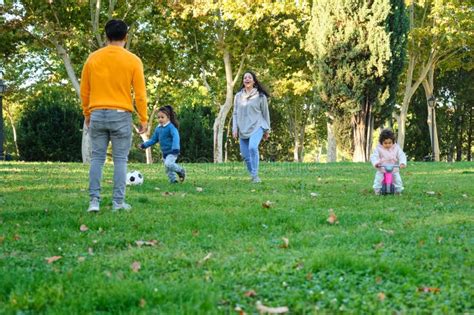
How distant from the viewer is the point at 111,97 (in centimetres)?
570

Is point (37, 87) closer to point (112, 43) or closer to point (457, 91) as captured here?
point (112, 43)

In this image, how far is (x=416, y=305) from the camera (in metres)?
2.88

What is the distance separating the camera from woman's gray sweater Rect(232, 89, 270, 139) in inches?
376

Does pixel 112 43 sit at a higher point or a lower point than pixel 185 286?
higher

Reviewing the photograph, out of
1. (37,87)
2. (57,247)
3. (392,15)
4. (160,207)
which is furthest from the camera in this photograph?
(37,87)

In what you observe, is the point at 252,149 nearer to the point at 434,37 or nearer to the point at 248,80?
the point at 248,80

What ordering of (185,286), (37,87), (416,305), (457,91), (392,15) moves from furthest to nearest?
(457,91) → (37,87) → (392,15) → (185,286) → (416,305)

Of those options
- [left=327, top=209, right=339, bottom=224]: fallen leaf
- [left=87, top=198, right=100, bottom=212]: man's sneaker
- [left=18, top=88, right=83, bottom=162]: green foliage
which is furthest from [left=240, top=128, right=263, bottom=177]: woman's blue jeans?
[left=18, top=88, right=83, bottom=162]: green foliage

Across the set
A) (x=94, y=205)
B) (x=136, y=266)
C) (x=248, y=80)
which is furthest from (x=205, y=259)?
(x=248, y=80)

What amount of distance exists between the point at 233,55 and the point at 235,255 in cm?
2366

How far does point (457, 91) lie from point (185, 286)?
39914mm

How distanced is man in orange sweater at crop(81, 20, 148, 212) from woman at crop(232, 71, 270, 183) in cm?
384

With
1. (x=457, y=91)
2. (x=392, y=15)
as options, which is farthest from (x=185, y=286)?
(x=457, y=91)

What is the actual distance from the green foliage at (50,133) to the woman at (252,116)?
23194 mm
